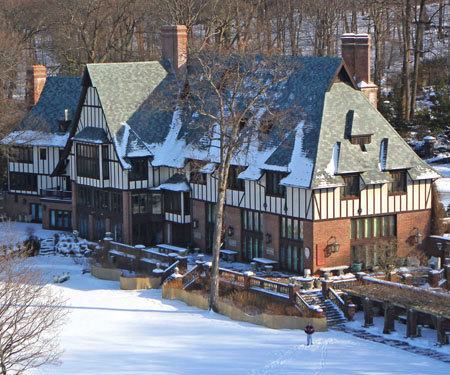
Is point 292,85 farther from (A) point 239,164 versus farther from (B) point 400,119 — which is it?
(B) point 400,119

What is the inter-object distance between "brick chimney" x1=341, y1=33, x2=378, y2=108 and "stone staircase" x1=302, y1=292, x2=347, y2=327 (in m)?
11.8

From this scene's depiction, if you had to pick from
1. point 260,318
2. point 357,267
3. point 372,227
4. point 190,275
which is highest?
point 372,227

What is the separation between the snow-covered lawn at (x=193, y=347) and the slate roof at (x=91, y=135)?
37.5 feet

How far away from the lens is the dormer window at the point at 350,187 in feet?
174

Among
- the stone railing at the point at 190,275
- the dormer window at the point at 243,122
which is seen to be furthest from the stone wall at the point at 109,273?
the dormer window at the point at 243,122

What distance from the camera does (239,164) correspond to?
56125 mm

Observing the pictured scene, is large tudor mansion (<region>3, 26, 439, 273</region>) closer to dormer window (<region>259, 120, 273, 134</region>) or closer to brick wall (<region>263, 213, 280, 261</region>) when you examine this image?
brick wall (<region>263, 213, 280, 261</region>)

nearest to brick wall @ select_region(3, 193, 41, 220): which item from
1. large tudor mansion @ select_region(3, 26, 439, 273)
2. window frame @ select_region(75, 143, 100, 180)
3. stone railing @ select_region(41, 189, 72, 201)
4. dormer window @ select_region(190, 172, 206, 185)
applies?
large tudor mansion @ select_region(3, 26, 439, 273)

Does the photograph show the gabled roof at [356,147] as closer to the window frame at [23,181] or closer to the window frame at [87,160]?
the window frame at [87,160]

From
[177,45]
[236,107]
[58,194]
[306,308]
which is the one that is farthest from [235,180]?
[58,194]

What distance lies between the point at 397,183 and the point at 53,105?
79.2 ft

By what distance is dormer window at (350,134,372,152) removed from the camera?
5397 centimetres

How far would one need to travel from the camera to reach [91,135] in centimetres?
6153

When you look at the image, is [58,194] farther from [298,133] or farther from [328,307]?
[328,307]
